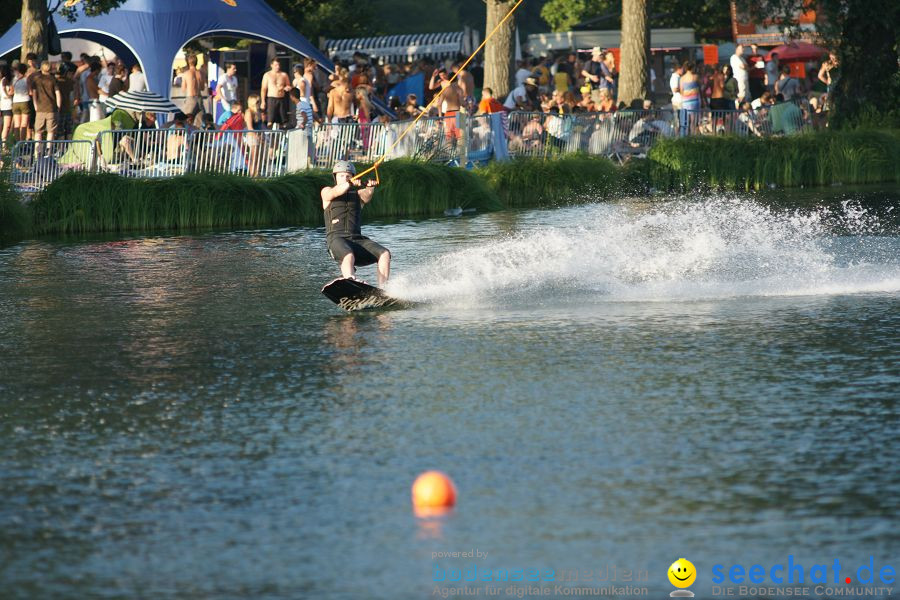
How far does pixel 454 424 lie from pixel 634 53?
25.7m

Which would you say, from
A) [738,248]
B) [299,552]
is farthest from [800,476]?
[738,248]

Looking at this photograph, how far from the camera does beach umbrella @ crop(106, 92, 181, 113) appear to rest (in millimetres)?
27641

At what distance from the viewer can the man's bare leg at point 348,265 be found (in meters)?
14.8

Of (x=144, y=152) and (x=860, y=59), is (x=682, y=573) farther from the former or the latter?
(x=860, y=59)

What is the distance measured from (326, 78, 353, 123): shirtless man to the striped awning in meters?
27.9

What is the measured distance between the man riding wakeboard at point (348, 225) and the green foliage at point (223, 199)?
8765 millimetres

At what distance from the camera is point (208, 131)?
2508 centimetres

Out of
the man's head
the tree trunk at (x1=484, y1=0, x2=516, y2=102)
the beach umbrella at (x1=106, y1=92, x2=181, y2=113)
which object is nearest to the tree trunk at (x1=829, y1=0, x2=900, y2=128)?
the tree trunk at (x1=484, y1=0, x2=516, y2=102)

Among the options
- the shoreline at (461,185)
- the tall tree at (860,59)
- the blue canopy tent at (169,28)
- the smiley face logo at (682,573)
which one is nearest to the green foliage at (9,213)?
the shoreline at (461,185)

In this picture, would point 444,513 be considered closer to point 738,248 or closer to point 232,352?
point 232,352

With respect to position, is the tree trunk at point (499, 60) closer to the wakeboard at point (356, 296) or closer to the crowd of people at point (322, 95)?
the crowd of people at point (322, 95)

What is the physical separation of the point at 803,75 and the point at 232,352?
1597 inches

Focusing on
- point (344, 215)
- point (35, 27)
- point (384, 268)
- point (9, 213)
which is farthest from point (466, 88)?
point (384, 268)

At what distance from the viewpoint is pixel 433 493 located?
7.29 metres
